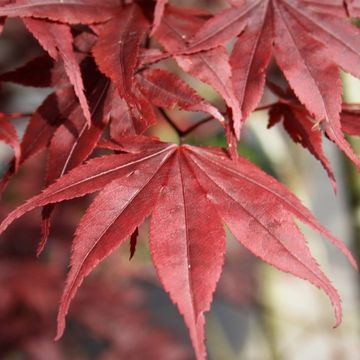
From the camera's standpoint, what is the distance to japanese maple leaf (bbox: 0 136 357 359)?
65 cm

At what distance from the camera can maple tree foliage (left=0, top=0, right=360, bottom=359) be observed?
0.68 metres

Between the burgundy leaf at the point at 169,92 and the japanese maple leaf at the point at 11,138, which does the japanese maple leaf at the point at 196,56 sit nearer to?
the burgundy leaf at the point at 169,92

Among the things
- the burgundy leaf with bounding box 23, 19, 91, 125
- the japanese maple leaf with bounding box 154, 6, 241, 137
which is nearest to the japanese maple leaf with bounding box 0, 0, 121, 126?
the burgundy leaf with bounding box 23, 19, 91, 125

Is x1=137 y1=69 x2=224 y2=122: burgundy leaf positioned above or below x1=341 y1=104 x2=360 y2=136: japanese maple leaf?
above

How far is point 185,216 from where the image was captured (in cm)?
71

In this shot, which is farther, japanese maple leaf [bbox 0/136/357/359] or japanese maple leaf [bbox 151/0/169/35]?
japanese maple leaf [bbox 151/0/169/35]

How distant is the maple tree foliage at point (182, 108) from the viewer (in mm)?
678

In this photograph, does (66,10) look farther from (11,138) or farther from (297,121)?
(297,121)

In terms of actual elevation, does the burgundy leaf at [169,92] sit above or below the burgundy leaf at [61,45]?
below

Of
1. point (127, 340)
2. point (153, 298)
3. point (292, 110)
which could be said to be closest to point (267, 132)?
point (127, 340)

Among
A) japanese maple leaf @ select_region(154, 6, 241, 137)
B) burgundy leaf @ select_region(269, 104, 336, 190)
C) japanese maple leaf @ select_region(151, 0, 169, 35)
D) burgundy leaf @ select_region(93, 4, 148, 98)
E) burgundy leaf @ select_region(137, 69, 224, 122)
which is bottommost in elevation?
burgundy leaf @ select_region(269, 104, 336, 190)

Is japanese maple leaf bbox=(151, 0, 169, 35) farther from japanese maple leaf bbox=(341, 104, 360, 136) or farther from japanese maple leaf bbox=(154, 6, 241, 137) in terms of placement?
japanese maple leaf bbox=(341, 104, 360, 136)

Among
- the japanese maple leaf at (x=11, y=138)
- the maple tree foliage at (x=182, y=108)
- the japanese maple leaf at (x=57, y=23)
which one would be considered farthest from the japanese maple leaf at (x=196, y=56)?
the japanese maple leaf at (x=11, y=138)

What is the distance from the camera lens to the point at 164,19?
85cm
